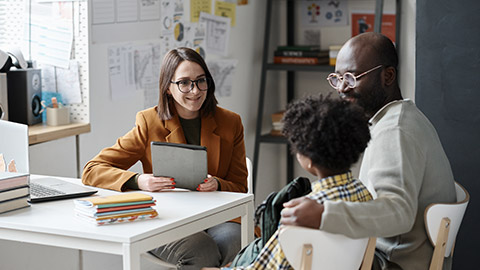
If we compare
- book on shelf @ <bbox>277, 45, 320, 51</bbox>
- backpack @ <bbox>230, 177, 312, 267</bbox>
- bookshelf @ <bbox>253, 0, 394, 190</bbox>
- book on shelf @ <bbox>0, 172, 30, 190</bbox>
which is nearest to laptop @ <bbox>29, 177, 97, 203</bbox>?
book on shelf @ <bbox>0, 172, 30, 190</bbox>

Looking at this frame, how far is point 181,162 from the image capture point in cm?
229

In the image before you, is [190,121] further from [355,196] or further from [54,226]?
[355,196]

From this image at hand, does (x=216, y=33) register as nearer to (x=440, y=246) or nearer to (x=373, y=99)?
(x=373, y=99)

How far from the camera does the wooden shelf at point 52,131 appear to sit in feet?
9.62

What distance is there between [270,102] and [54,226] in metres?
3.03

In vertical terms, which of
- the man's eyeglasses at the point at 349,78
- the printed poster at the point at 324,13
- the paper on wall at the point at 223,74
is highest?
the printed poster at the point at 324,13

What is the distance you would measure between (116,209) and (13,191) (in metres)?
0.36

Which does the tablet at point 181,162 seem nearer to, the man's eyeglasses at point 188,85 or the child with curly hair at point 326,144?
the man's eyeglasses at point 188,85

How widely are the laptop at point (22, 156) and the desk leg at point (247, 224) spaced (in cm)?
50

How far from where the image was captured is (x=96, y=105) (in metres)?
3.29

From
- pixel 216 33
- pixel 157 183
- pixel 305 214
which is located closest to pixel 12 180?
pixel 157 183

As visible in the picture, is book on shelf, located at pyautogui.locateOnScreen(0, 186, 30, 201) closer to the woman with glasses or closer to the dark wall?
the woman with glasses

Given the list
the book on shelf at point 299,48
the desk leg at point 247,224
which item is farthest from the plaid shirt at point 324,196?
the book on shelf at point 299,48

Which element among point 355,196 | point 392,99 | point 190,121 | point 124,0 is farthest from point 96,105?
point 355,196
